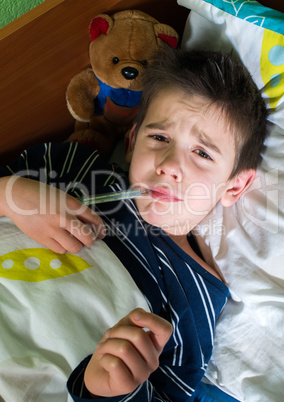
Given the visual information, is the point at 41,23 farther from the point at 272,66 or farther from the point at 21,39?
the point at 272,66

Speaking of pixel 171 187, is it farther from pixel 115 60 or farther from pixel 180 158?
pixel 115 60

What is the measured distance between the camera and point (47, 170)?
0.96m

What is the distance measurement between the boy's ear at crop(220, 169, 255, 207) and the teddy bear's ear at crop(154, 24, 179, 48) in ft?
1.26

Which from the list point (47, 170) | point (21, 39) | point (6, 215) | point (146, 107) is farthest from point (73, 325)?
point (21, 39)

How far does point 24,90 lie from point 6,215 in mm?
340

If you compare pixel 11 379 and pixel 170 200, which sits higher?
pixel 170 200

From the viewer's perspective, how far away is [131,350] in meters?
0.56

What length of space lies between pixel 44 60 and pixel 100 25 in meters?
0.16

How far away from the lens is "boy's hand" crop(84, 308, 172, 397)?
1.84 feet

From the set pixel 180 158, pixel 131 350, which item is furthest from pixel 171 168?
pixel 131 350

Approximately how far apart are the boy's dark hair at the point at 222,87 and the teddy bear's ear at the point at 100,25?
14 cm

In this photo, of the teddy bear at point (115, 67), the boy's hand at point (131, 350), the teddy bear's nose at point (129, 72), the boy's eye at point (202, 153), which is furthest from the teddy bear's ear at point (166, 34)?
the boy's hand at point (131, 350)

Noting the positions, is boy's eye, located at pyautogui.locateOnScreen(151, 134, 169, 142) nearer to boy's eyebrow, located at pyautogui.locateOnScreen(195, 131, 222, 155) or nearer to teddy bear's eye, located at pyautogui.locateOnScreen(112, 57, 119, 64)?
boy's eyebrow, located at pyautogui.locateOnScreen(195, 131, 222, 155)

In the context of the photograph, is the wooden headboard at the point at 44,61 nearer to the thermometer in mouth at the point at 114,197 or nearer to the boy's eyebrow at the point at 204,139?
the thermometer in mouth at the point at 114,197
